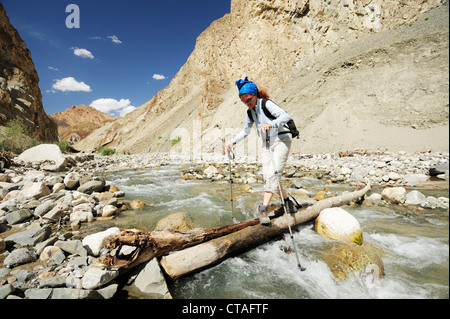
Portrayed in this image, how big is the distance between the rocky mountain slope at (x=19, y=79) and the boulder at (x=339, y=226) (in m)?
38.3

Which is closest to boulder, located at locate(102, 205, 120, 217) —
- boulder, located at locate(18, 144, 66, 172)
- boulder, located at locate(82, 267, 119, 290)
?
boulder, located at locate(82, 267, 119, 290)

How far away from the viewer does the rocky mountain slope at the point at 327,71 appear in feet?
39.2

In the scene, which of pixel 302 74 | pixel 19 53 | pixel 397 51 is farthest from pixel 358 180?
pixel 19 53

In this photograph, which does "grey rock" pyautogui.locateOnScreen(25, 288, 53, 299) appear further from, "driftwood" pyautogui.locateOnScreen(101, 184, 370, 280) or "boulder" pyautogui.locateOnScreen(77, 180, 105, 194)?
"boulder" pyautogui.locateOnScreen(77, 180, 105, 194)

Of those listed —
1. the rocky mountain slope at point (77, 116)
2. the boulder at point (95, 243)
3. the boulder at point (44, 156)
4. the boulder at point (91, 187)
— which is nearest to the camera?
the boulder at point (95, 243)

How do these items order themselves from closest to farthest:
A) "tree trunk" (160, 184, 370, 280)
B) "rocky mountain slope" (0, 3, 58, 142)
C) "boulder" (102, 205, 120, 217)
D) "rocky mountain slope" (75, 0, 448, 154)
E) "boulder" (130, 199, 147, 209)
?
1. "tree trunk" (160, 184, 370, 280)
2. "boulder" (102, 205, 120, 217)
3. "boulder" (130, 199, 147, 209)
4. "rocky mountain slope" (75, 0, 448, 154)
5. "rocky mountain slope" (0, 3, 58, 142)

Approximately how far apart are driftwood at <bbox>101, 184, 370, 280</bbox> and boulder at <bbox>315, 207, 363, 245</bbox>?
35.9 inches

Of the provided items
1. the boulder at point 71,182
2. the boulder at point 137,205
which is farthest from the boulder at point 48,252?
the boulder at point 71,182

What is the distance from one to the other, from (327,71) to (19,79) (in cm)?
4656

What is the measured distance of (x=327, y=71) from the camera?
19.7 meters

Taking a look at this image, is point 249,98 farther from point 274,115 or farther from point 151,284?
point 151,284

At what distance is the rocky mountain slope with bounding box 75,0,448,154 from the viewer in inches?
470

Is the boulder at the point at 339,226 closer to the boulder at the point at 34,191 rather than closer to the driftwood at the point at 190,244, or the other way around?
the driftwood at the point at 190,244
